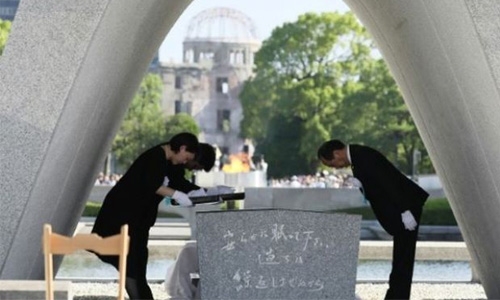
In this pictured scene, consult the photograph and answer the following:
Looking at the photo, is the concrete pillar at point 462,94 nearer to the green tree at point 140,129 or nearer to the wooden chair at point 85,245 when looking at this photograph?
the wooden chair at point 85,245

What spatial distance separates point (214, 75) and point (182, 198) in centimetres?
9981

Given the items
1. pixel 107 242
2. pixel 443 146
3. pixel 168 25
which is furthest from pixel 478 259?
pixel 107 242

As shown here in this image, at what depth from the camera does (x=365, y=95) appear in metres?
60.1

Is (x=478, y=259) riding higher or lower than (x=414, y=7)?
lower

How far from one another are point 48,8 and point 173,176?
1902 mm

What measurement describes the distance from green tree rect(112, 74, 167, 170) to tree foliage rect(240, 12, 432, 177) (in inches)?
612

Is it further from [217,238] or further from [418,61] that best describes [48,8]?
[418,61]

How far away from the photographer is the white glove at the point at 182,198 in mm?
9977

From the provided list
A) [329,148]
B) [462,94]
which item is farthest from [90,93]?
[462,94]

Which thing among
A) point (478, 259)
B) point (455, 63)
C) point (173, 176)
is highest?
point (455, 63)

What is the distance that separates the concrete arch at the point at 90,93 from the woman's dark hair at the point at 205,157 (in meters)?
0.93

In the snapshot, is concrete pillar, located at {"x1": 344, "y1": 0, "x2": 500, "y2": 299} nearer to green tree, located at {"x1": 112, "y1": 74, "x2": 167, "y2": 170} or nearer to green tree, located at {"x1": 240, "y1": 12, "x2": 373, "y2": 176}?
green tree, located at {"x1": 240, "y1": 12, "x2": 373, "y2": 176}

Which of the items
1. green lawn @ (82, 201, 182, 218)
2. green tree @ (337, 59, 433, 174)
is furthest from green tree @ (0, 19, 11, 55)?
green tree @ (337, 59, 433, 174)

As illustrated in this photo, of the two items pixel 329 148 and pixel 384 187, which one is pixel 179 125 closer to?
pixel 384 187
